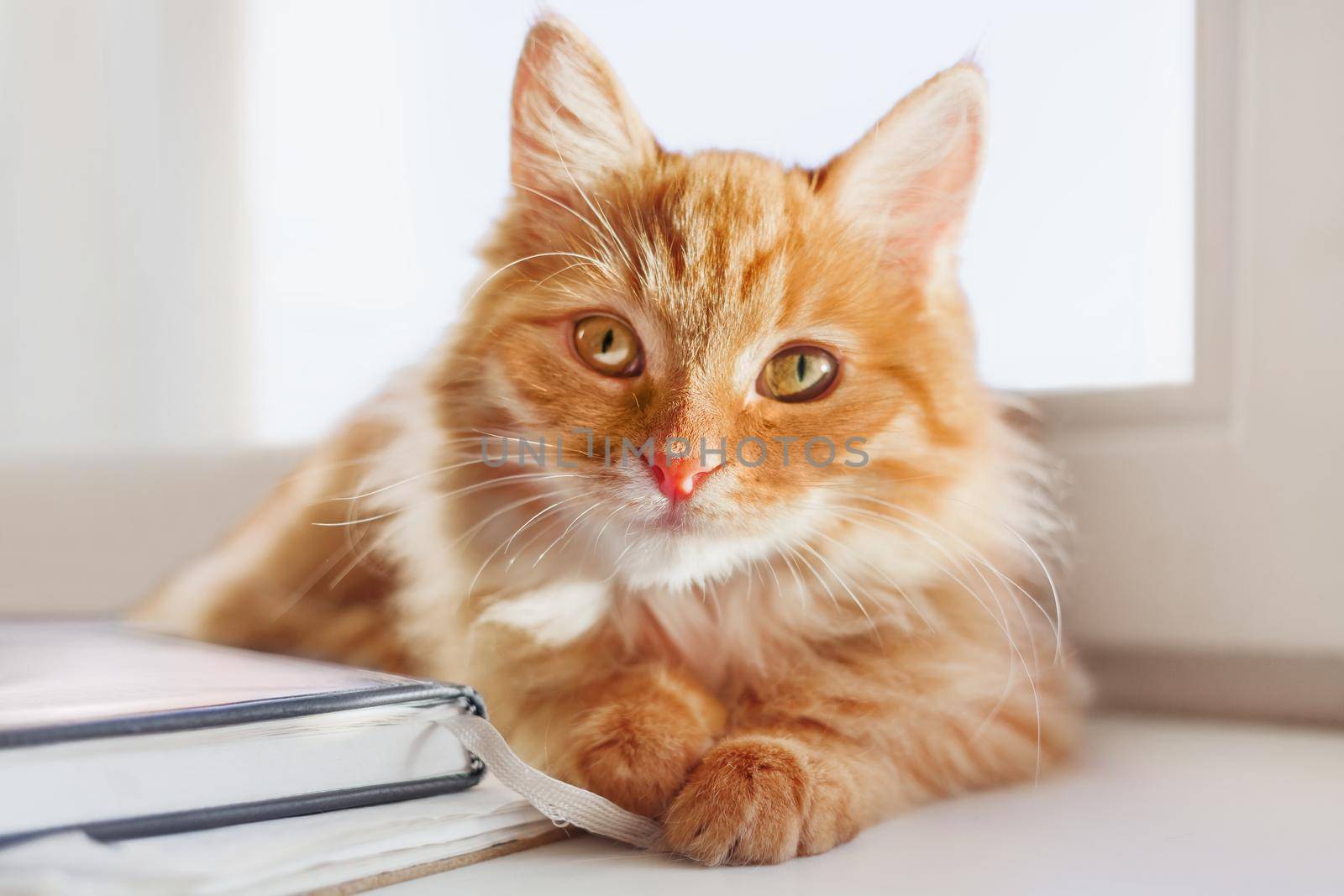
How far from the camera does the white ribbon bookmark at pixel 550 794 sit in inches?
27.9

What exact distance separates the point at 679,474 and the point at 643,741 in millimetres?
219

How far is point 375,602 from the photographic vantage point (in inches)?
47.6

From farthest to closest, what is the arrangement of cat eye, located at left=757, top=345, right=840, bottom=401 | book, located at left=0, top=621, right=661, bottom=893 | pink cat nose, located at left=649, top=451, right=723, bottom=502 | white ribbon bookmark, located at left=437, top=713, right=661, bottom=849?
1. cat eye, located at left=757, top=345, right=840, bottom=401
2. pink cat nose, located at left=649, top=451, right=723, bottom=502
3. white ribbon bookmark, located at left=437, top=713, right=661, bottom=849
4. book, located at left=0, top=621, right=661, bottom=893

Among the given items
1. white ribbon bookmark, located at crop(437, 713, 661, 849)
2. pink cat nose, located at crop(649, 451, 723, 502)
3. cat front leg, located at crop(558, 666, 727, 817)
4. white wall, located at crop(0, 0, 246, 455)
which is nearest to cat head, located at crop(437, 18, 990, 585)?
pink cat nose, located at crop(649, 451, 723, 502)

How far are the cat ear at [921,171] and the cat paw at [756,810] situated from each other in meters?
0.52

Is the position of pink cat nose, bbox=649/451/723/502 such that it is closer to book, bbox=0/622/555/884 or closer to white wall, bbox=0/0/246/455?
book, bbox=0/622/555/884

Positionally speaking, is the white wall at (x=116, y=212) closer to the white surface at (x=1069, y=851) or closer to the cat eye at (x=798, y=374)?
the cat eye at (x=798, y=374)

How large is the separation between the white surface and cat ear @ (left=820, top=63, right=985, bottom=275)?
52cm

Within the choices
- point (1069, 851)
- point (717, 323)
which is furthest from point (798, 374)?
point (1069, 851)

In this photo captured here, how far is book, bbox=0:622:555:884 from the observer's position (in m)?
0.58

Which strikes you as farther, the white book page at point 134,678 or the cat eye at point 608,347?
the cat eye at point 608,347

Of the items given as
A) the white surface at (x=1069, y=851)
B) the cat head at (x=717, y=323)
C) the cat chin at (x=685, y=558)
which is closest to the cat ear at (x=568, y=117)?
the cat head at (x=717, y=323)

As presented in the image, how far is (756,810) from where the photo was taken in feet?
2.38

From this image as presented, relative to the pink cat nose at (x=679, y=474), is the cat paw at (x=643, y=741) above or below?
below
